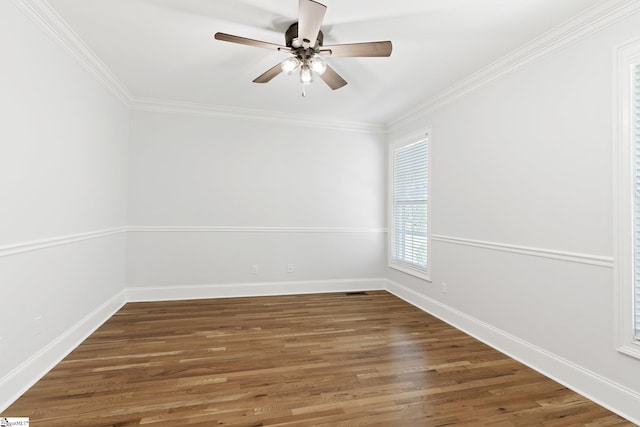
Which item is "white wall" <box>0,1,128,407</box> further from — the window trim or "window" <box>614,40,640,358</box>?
"window" <box>614,40,640,358</box>

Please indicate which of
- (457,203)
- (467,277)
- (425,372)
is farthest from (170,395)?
(457,203)

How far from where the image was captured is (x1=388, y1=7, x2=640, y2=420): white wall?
2.02 m

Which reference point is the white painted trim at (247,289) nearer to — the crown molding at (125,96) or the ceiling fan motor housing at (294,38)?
the crown molding at (125,96)

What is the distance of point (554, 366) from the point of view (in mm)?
2283

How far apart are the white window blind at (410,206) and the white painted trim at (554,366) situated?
0.82m

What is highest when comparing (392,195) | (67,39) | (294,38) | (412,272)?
(67,39)

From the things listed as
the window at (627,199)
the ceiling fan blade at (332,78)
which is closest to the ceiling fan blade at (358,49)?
the ceiling fan blade at (332,78)

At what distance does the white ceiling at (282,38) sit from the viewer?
2.10 meters

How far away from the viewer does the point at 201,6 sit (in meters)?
2.10

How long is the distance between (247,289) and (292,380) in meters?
2.31

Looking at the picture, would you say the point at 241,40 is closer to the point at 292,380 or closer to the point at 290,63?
the point at 290,63

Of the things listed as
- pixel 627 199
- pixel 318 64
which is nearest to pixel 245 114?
pixel 318 64

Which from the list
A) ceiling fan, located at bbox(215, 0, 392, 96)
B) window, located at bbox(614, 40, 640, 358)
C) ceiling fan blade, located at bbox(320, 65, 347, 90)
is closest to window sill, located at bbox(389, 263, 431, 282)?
window, located at bbox(614, 40, 640, 358)

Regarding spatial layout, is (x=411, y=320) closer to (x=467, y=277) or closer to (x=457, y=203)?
(x=467, y=277)
